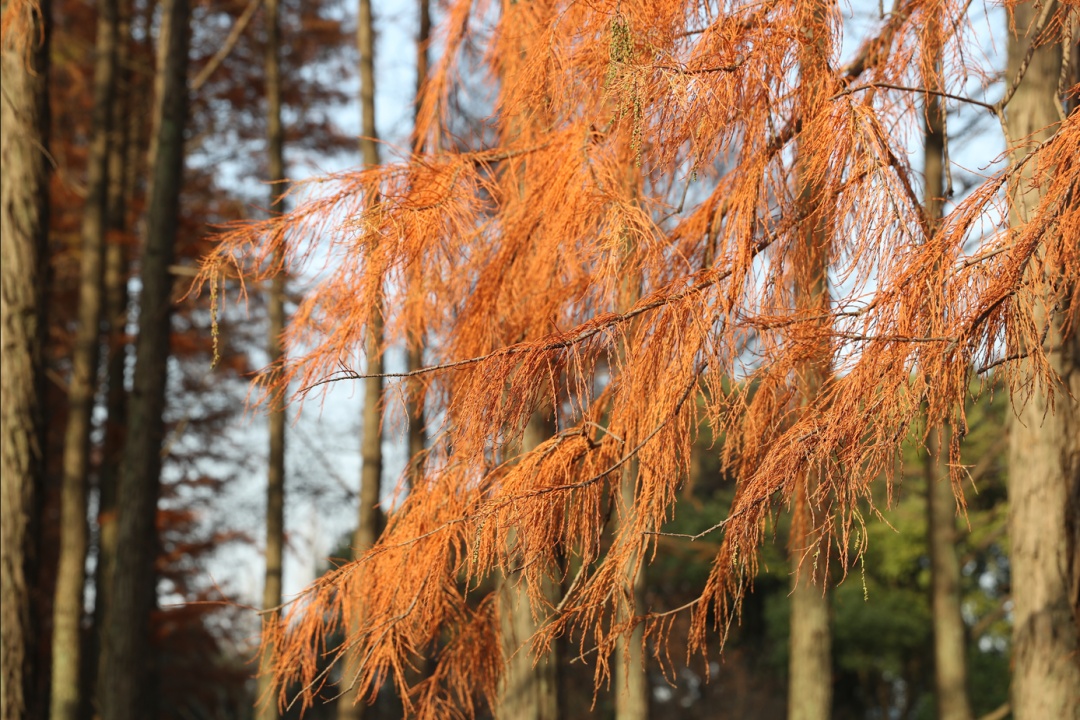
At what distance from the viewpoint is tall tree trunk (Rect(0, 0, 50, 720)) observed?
490cm

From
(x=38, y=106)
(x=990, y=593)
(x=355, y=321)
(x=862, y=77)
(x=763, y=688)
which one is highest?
(x=38, y=106)

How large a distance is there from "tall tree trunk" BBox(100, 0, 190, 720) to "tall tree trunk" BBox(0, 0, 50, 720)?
1397 millimetres

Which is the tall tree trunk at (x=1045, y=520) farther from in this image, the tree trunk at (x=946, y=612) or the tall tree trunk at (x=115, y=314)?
the tall tree trunk at (x=115, y=314)

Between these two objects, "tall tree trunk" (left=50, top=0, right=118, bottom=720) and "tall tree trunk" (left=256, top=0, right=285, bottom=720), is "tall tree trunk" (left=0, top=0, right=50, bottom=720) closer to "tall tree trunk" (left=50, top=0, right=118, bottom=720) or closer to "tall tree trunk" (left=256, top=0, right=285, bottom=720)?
"tall tree trunk" (left=50, top=0, right=118, bottom=720)

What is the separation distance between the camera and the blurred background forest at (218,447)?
23.0ft

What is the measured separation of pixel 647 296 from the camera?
3.23 m

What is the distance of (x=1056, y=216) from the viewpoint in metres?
2.72

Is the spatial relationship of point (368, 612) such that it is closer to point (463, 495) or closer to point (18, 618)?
point (463, 495)

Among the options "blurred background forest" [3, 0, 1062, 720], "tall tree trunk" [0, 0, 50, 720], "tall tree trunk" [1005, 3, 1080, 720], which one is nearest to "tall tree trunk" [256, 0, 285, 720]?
"blurred background forest" [3, 0, 1062, 720]

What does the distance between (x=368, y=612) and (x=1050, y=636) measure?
7.83ft

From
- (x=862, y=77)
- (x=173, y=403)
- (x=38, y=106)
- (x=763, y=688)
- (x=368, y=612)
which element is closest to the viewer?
(x=368, y=612)

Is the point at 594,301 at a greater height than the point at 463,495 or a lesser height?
greater

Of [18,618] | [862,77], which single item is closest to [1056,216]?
[862,77]

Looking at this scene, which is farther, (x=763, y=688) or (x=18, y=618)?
(x=763, y=688)
